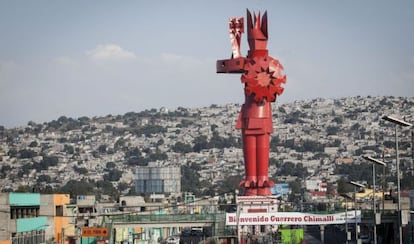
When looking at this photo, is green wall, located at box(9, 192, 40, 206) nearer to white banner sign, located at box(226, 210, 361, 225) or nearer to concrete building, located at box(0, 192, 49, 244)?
concrete building, located at box(0, 192, 49, 244)

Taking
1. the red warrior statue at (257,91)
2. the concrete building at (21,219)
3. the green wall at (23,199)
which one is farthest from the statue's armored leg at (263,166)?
the green wall at (23,199)

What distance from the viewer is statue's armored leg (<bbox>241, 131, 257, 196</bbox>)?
4549 inches

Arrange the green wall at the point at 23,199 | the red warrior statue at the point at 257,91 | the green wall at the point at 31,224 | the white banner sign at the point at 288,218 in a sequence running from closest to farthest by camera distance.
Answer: the green wall at the point at 23,199
the green wall at the point at 31,224
the white banner sign at the point at 288,218
the red warrior statue at the point at 257,91

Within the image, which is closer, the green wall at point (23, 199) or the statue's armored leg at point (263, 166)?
the green wall at point (23, 199)

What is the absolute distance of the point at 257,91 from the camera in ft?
384

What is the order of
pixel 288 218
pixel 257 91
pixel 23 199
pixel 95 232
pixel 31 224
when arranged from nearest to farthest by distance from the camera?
pixel 95 232
pixel 23 199
pixel 31 224
pixel 288 218
pixel 257 91

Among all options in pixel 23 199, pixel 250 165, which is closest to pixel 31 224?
pixel 23 199

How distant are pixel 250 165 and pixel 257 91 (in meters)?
7.05

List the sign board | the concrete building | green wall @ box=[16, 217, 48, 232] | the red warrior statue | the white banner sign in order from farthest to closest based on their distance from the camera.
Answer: the red warrior statue < the white banner sign < green wall @ box=[16, 217, 48, 232] < the concrete building < the sign board

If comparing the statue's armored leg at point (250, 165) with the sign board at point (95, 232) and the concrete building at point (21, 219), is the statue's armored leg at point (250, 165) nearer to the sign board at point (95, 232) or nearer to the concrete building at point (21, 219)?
the concrete building at point (21, 219)

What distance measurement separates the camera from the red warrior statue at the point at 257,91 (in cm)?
11694

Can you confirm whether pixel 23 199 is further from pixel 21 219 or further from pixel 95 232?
pixel 95 232

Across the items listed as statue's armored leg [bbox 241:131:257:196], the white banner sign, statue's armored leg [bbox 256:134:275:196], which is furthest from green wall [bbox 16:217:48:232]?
statue's armored leg [bbox 256:134:275:196]

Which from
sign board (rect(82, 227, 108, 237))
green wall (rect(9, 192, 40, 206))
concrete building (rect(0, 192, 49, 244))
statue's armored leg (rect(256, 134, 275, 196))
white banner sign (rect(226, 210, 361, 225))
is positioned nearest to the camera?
sign board (rect(82, 227, 108, 237))
